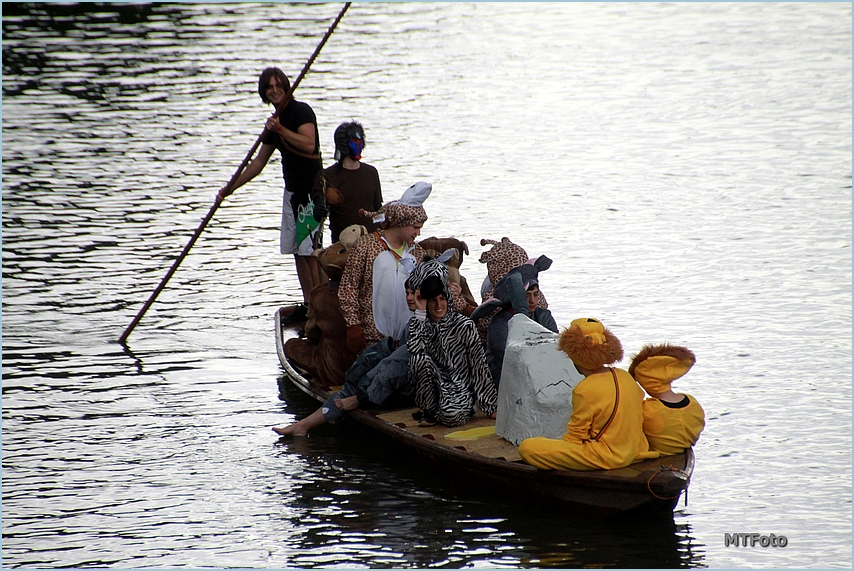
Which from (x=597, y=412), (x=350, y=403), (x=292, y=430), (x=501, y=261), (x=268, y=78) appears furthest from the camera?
(x=268, y=78)

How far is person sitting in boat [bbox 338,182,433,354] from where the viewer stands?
9133 millimetres

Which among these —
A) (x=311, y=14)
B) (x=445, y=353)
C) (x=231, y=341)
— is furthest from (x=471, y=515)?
(x=311, y=14)

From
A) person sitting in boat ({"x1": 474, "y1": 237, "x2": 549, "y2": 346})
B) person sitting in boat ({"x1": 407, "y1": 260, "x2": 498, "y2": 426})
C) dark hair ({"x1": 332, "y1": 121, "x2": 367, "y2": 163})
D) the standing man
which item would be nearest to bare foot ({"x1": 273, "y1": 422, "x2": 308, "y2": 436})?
person sitting in boat ({"x1": 407, "y1": 260, "x2": 498, "y2": 426})

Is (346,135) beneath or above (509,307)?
above

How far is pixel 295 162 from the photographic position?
11.0m

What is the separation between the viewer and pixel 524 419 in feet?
25.7

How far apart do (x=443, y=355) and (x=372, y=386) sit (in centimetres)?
67

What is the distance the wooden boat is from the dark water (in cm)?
18

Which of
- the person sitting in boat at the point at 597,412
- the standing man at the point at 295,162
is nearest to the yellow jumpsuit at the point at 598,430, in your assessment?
the person sitting in boat at the point at 597,412

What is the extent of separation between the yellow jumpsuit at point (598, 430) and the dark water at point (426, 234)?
1.64 ft

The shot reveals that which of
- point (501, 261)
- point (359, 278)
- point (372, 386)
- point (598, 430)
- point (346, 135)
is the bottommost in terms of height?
point (372, 386)

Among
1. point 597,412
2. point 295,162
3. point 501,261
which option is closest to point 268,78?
point 295,162

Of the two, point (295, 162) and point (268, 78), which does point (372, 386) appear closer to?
point (295, 162)

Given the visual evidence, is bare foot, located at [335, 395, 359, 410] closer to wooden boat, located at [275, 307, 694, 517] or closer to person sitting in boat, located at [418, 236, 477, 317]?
wooden boat, located at [275, 307, 694, 517]
